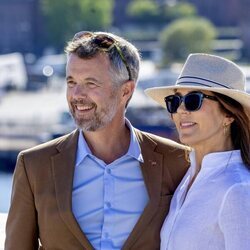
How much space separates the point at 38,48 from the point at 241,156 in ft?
94.1

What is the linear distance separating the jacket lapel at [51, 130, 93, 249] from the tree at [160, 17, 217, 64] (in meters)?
21.4

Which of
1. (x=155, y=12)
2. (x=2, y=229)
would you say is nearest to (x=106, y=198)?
(x=2, y=229)

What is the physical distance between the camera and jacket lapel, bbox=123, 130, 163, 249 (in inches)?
49.3

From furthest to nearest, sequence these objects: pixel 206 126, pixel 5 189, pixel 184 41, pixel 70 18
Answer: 1. pixel 70 18
2. pixel 184 41
3. pixel 5 189
4. pixel 206 126

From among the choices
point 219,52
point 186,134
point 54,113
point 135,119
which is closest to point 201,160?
point 186,134

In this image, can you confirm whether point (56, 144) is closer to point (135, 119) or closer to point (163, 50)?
point (135, 119)

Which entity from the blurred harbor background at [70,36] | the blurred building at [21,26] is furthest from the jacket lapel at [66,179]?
the blurred building at [21,26]

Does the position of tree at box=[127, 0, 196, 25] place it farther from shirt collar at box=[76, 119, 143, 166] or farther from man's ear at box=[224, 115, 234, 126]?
man's ear at box=[224, 115, 234, 126]

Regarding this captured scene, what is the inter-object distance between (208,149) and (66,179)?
216 mm

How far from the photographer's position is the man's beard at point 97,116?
125 centimetres

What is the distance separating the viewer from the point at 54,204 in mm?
1249

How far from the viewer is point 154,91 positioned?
4.34 ft

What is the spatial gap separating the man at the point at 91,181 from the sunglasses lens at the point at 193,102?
5.3 inches

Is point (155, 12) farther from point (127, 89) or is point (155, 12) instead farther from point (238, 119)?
point (238, 119)
